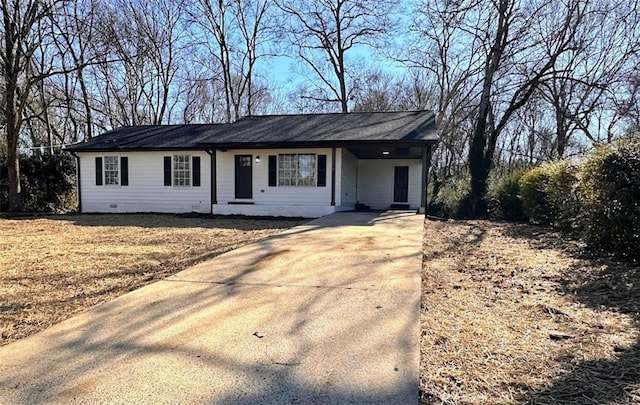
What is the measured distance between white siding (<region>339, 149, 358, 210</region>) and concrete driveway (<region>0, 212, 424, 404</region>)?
30.0 feet

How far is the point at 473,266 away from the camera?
5613 millimetres

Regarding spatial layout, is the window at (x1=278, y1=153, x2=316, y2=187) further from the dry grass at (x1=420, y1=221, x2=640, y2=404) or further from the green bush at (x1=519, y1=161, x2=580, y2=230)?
the dry grass at (x1=420, y1=221, x2=640, y2=404)

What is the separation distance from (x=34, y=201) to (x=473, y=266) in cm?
1939

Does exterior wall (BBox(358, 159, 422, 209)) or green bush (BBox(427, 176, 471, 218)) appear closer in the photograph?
green bush (BBox(427, 176, 471, 218))

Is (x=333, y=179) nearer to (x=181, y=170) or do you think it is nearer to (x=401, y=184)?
(x=401, y=184)

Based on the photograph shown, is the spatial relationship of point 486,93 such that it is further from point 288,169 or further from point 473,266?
point 473,266

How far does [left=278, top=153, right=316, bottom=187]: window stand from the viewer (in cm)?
1351

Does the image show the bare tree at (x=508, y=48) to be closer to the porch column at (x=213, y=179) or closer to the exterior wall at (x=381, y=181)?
the exterior wall at (x=381, y=181)

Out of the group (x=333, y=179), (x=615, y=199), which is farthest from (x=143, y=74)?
(x=615, y=199)

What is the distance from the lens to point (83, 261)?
5746mm

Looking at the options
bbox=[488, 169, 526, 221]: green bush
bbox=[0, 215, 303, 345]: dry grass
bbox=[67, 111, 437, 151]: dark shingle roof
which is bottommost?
bbox=[0, 215, 303, 345]: dry grass

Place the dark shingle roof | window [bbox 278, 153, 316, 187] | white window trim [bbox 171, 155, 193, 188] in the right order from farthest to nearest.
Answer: white window trim [bbox 171, 155, 193, 188] → window [bbox 278, 153, 316, 187] → the dark shingle roof

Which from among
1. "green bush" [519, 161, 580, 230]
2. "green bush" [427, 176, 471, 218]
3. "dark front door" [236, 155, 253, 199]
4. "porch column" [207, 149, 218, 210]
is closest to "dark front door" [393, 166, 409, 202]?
"green bush" [427, 176, 471, 218]

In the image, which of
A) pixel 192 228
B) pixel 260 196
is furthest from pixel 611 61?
pixel 192 228
